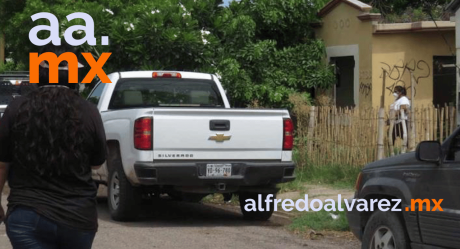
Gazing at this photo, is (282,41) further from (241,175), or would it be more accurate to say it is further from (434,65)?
(241,175)

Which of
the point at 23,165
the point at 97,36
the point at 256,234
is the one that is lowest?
the point at 256,234

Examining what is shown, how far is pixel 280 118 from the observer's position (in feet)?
35.2

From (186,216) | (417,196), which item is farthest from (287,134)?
(417,196)

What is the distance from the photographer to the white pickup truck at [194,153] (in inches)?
404

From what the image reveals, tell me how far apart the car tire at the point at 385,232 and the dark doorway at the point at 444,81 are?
39.5 feet

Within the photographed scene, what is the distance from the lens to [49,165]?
14.5 feet

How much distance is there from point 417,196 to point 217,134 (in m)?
4.37

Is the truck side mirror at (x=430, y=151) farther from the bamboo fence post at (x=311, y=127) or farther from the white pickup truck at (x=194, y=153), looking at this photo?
the bamboo fence post at (x=311, y=127)

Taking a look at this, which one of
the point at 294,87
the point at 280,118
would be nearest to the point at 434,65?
the point at 294,87

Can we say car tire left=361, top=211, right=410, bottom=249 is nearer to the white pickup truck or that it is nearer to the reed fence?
the white pickup truck

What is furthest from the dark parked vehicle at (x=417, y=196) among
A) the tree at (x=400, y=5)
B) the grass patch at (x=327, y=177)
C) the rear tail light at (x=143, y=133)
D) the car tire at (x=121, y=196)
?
the tree at (x=400, y=5)

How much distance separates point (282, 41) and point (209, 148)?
10.8 meters

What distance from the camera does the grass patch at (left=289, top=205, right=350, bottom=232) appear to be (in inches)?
405

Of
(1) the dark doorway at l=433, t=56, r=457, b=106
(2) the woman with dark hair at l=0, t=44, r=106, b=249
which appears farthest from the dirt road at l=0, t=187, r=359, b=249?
(1) the dark doorway at l=433, t=56, r=457, b=106
